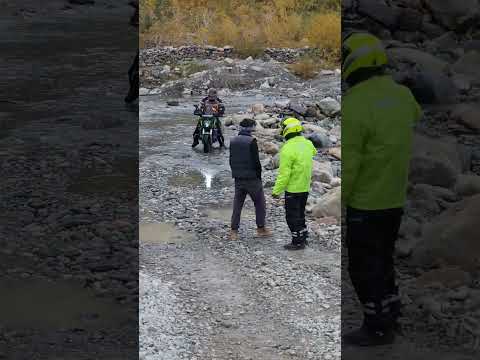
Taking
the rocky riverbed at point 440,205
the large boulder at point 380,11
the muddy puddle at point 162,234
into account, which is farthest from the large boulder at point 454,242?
the large boulder at point 380,11

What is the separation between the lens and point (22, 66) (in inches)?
536

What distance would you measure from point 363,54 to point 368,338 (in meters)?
1.27

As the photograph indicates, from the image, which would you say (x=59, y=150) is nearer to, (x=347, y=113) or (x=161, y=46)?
(x=161, y=46)

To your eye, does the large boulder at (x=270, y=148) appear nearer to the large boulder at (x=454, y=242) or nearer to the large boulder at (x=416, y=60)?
the large boulder at (x=454, y=242)

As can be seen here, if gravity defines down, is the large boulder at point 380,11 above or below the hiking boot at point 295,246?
above

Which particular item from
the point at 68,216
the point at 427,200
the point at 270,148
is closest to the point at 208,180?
the point at 270,148

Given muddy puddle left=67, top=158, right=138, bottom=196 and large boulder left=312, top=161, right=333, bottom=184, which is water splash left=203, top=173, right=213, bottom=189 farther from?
muddy puddle left=67, top=158, right=138, bottom=196

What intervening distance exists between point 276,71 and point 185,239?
537cm

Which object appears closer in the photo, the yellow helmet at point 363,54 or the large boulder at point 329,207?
the yellow helmet at point 363,54

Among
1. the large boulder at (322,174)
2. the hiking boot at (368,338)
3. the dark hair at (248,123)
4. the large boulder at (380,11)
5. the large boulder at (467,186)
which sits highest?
the large boulder at (380,11)

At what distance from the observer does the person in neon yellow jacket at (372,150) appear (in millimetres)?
2893

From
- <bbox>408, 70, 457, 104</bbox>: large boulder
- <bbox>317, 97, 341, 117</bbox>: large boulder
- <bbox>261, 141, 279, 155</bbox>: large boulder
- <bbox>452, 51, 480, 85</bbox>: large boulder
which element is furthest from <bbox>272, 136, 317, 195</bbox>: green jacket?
<bbox>452, 51, 480, 85</bbox>: large boulder

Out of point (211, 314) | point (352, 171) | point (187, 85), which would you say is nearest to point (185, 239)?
point (211, 314)

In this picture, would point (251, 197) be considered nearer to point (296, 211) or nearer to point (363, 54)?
point (296, 211)
